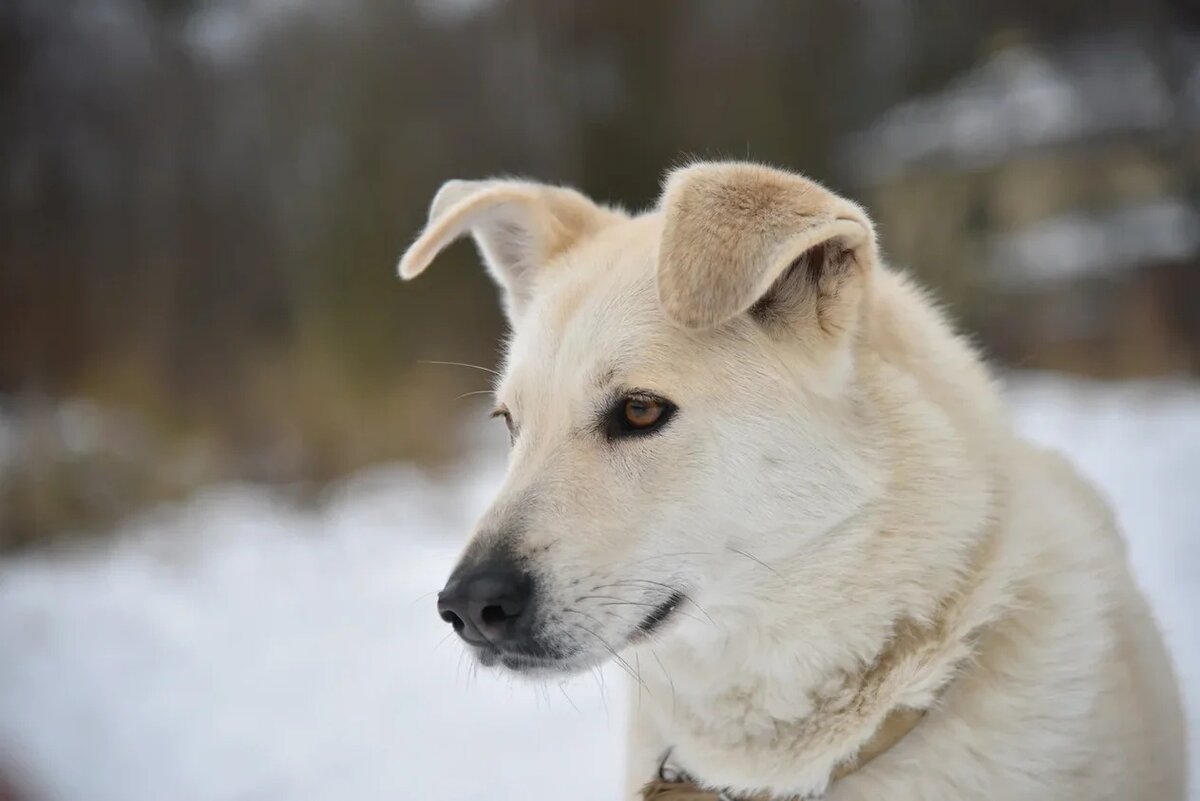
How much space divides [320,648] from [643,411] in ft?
12.5

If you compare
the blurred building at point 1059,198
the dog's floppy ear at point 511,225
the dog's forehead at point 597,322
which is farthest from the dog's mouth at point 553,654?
the blurred building at point 1059,198

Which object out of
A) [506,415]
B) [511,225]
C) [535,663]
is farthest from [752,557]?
[511,225]

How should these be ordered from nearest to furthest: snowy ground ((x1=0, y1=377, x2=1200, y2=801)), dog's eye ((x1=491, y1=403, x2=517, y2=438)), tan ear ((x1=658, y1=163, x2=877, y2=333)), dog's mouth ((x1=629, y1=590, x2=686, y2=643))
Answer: tan ear ((x1=658, y1=163, x2=877, y2=333))
dog's mouth ((x1=629, y1=590, x2=686, y2=643))
dog's eye ((x1=491, y1=403, x2=517, y2=438))
snowy ground ((x1=0, y1=377, x2=1200, y2=801))

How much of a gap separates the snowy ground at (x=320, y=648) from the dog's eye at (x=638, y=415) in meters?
1.02

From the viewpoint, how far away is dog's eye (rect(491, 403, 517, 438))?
2.16m

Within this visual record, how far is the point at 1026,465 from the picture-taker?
1.98 meters

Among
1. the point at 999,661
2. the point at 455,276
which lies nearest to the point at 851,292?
the point at 999,661

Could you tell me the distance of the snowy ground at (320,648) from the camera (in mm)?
3770

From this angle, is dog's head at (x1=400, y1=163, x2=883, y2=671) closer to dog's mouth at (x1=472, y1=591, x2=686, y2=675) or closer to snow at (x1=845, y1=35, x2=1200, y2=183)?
dog's mouth at (x1=472, y1=591, x2=686, y2=675)

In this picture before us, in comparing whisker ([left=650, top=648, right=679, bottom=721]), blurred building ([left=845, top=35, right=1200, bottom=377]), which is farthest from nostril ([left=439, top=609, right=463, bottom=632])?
blurred building ([left=845, top=35, right=1200, bottom=377])

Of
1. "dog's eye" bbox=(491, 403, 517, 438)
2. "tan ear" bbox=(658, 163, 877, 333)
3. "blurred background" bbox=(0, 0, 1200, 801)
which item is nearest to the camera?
"tan ear" bbox=(658, 163, 877, 333)

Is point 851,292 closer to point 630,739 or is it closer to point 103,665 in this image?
point 630,739

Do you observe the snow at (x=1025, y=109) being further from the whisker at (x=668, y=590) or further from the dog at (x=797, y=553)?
the whisker at (x=668, y=590)

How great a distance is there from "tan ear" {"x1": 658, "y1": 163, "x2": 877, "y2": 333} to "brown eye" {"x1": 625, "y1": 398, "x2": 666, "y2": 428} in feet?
0.66
